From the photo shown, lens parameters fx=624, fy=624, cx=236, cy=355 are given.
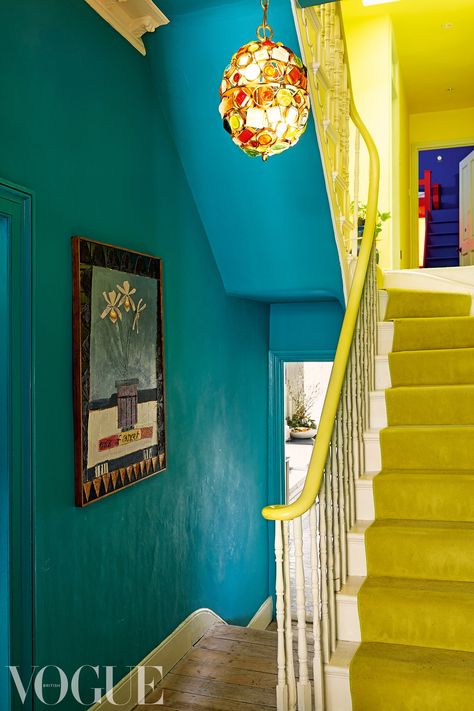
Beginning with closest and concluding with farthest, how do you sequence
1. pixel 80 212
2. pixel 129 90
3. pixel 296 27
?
pixel 80 212, pixel 296 27, pixel 129 90

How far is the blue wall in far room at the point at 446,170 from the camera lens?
9.41 m

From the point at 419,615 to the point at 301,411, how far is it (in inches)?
279

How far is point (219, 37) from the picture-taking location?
2.85 metres

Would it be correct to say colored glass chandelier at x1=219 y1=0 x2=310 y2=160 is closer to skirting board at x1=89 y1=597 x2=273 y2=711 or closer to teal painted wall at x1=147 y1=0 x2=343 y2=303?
teal painted wall at x1=147 y1=0 x2=343 y2=303

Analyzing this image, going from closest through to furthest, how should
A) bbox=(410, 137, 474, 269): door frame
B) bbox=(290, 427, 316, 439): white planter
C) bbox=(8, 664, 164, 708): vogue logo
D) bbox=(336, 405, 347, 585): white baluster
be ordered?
bbox=(8, 664, 164, 708): vogue logo, bbox=(336, 405, 347, 585): white baluster, bbox=(410, 137, 474, 269): door frame, bbox=(290, 427, 316, 439): white planter

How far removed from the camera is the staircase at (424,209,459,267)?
9.20 meters

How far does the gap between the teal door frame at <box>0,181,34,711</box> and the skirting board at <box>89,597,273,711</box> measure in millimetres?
636

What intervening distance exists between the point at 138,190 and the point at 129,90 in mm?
461

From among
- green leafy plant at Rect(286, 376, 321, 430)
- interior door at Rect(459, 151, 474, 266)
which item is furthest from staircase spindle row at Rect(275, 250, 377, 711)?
green leafy plant at Rect(286, 376, 321, 430)

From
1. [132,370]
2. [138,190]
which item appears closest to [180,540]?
[132,370]

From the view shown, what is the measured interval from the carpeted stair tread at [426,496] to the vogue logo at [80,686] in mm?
1375

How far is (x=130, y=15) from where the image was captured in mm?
2811

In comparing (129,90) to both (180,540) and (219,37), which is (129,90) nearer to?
(219,37)

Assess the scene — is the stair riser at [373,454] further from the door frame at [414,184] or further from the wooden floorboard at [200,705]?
the door frame at [414,184]
